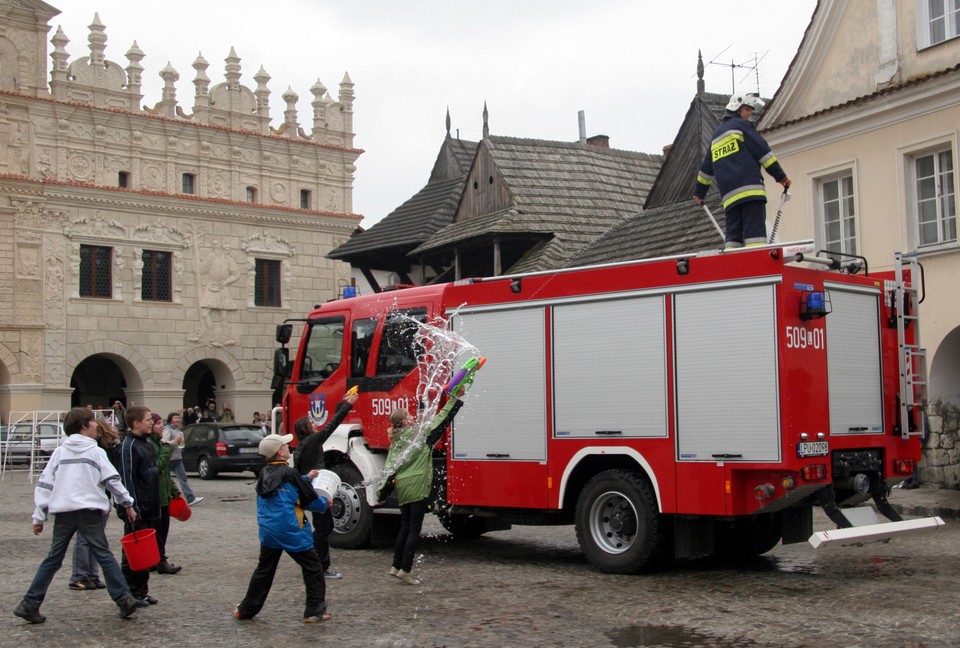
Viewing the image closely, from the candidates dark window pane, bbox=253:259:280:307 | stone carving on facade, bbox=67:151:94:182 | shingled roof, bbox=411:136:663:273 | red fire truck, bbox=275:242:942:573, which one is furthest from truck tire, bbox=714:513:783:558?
dark window pane, bbox=253:259:280:307

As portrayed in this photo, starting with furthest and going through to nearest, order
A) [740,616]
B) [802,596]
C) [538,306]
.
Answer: [538,306], [802,596], [740,616]

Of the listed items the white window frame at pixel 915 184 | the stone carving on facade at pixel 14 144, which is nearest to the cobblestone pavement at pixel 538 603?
the white window frame at pixel 915 184

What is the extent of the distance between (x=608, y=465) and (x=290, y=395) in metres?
5.15

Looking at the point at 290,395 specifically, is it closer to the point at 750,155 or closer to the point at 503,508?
the point at 503,508

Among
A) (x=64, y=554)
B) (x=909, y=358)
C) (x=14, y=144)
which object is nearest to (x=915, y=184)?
(x=909, y=358)

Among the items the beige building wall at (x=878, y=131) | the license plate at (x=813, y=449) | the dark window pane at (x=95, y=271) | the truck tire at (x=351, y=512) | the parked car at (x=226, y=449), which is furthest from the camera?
the dark window pane at (x=95, y=271)

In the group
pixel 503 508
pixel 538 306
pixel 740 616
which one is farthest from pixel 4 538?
pixel 740 616

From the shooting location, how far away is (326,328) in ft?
48.3

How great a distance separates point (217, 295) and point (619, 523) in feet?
109

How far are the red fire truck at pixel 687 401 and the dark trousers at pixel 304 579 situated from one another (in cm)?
309

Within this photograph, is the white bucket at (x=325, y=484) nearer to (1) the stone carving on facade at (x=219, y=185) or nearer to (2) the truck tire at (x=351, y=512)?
(2) the truck tire at (x=351, y=512)

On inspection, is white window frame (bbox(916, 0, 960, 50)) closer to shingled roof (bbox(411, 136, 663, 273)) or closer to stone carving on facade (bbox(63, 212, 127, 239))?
shingled roof (bbox(411, 136, 663, 273))

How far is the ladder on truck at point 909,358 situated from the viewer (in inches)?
434

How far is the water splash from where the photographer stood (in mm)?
12609
